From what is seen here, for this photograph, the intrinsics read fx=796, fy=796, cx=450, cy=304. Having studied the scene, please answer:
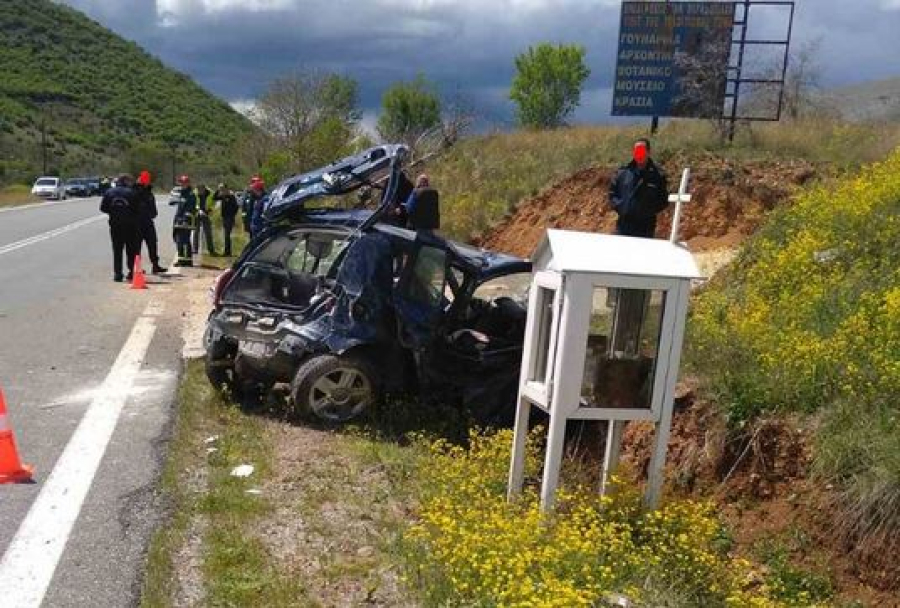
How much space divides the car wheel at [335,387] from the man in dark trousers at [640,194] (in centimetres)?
354

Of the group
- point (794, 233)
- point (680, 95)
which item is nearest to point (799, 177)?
point (680, 95)

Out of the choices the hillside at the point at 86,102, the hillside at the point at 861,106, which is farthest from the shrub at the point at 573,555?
the hillside at the point at 86,102

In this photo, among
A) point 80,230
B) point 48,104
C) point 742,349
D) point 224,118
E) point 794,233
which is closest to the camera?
point 742,349

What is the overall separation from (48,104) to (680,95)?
288 ft

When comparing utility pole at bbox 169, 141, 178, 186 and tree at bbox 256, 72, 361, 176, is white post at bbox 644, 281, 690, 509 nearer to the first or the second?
tree at bbox 256, 72, 361, 176

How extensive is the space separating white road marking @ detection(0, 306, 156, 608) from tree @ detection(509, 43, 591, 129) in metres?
52.7

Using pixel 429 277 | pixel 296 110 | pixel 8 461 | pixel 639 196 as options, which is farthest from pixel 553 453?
pixel 296 110

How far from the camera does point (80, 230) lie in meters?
24.2

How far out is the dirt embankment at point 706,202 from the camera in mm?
13406

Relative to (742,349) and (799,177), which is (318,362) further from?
(799,177)

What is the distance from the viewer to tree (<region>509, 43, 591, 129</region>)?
187 ft

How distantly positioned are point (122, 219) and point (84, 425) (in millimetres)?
8300

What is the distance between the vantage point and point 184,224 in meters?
16.5

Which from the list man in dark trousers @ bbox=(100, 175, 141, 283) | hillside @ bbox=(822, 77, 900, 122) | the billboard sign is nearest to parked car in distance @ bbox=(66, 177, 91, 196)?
man in dark trousers @ bbox=(100, 175, 141, 283)
